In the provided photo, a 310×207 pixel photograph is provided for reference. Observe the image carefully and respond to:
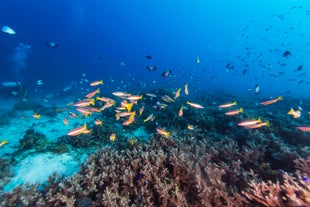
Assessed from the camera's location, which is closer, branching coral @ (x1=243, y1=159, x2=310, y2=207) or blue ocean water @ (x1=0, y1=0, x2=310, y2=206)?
branching coral @ (x1=243, y1=159, x2=310, y2=207)

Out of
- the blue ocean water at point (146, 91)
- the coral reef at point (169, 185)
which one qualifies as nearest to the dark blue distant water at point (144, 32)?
the blue ocean water at point (146, 91)

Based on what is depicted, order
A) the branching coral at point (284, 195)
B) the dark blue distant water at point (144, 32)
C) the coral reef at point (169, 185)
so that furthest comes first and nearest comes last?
the dark blue distant water at point (144, 32)
the coral reef at point (169, 185)
the branching coral at point (284, 195)

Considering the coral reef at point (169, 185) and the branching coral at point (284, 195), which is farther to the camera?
the coral reef at point (169, 185)

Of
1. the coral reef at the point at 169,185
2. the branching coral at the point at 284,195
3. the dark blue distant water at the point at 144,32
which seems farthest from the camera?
the dark blue distant water at the point at 144,32

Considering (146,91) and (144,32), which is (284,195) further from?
(144,32)

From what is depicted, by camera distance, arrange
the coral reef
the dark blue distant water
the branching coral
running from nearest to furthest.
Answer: the branching coral, the coral reef, the dark blue distant water

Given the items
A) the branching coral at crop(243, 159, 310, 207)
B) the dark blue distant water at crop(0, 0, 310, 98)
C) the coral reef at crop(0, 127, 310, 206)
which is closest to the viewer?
the branching coral at crop(243, 159, 310, 207)

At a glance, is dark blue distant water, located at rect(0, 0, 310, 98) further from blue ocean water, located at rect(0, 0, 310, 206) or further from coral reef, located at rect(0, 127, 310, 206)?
coral reef, located at rect(0, 127, 310, 206)

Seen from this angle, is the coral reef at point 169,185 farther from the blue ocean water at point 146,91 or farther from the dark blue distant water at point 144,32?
the dark blue distant water at point 144,32

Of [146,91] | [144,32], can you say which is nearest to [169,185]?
[146,91]

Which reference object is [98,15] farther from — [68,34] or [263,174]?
[263,174]

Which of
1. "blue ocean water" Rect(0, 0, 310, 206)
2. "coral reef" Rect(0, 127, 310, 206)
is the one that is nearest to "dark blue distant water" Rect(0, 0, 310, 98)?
"blue ocean water" Rect(0, 0, 310, 206)

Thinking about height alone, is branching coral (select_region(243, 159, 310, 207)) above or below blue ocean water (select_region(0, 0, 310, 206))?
below

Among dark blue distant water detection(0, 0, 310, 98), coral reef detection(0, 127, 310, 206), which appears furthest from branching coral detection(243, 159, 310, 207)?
dark blue distant water detection(0, 0, 310, 98)
